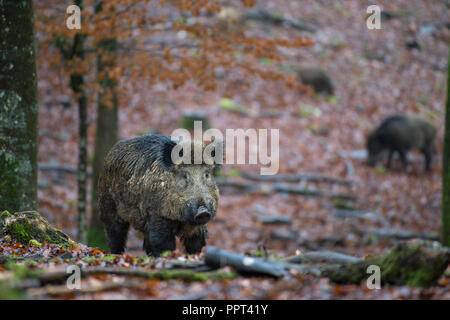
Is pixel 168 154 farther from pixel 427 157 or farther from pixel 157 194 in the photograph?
pixel 427 157

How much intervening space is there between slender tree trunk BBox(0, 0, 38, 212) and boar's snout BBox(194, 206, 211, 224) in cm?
251

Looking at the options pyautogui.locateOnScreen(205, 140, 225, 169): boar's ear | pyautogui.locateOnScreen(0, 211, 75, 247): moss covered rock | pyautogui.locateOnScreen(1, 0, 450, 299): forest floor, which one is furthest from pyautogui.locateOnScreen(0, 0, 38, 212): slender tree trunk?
pyautogui.locateOnScreen(205, 140, 225, 169): boar's ear

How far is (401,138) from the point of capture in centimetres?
1833

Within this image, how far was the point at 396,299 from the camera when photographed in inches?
172

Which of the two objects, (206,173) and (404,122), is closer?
(206,173)

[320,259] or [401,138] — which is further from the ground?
[401,138]

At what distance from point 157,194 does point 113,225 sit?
1.36m

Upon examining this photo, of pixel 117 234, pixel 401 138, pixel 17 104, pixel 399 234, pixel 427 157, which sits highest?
pixel 17 104

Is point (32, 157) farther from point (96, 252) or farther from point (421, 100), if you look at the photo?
point (421, 100)

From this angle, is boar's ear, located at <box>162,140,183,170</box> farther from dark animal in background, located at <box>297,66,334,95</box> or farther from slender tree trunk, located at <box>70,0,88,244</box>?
dark animal in background, located at <box>297,66,334,95</box>

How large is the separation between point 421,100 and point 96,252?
19.3m

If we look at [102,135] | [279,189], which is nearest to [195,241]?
[102,135]

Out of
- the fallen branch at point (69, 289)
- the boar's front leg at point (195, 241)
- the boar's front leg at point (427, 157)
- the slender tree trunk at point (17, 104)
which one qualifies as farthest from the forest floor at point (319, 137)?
the slender tree trunk at point (17, 104)
